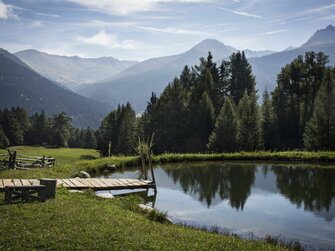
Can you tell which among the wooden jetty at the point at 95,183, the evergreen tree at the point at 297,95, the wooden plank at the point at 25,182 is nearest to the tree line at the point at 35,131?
the evergreen tree at the point at 297,95

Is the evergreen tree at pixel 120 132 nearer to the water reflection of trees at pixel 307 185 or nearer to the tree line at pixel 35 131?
the tree line at pixel 35 131

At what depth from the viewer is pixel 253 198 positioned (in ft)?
82.5

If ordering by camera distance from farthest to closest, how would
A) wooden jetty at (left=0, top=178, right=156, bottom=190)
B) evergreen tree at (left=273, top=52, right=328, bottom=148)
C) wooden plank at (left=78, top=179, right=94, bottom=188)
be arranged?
evergreen tree at (left=273, top=52, right=328, bottom=148)
wooden plank at (left=78, top=179, right=94, bottom=188)
wooden jetty at (left=0, top=178, right=156, bottom=190)

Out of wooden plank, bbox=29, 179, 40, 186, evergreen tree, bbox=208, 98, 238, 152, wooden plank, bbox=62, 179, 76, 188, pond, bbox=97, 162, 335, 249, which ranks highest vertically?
evergreen tree, bbox=208, 98, 238, 152

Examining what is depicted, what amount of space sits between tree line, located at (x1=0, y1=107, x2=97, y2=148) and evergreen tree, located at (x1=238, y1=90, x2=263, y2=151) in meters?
96.4

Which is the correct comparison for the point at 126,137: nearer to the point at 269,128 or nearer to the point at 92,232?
the point at 269,128

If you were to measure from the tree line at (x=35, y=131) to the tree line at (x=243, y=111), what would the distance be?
6424 centimetres

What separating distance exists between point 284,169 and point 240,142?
89.6 ft

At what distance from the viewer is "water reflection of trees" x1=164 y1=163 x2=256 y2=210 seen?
2577 cm

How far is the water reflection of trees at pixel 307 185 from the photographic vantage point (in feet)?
77.7

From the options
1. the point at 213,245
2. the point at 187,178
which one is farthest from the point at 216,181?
the point at 213,245

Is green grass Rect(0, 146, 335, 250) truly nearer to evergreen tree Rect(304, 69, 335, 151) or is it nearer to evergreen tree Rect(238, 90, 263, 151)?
evergreen tree Rect(238, 90, 263, 151)

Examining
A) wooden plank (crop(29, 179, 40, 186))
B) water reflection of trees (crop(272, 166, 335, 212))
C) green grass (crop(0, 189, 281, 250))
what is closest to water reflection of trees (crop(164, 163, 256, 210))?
water reflection of trees (crop(272, 166, 335, 212))

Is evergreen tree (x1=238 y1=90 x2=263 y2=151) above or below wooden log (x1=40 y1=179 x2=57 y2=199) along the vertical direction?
A: above
